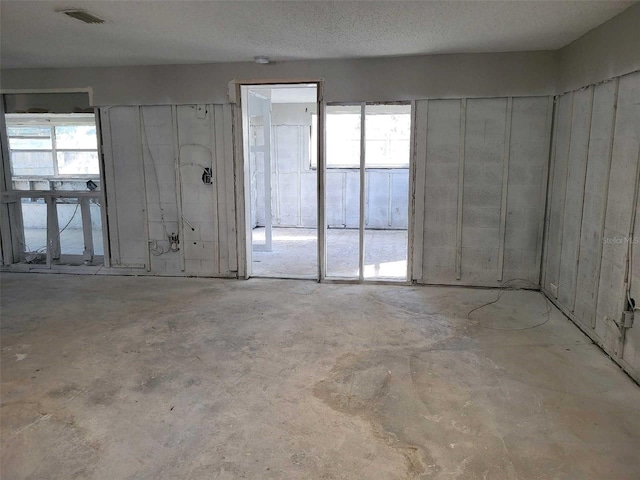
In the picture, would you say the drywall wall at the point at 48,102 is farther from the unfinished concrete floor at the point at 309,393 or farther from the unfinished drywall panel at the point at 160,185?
the unfinished concrete floor at the point at 309,393

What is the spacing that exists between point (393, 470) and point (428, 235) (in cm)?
343

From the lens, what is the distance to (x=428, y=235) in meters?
5.41

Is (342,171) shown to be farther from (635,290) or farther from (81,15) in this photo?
(635,290)

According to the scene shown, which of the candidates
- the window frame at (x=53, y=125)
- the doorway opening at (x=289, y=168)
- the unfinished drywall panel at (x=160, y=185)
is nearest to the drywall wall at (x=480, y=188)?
the unfinished drywall panel at (x=160, y=185)

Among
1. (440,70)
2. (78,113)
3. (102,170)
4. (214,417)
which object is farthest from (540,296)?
(78,113)

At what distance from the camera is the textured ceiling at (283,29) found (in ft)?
11.1

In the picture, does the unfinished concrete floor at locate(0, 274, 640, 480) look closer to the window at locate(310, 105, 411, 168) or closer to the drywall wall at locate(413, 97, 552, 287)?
the drywall wall at locate(413, 97, 552, 287)

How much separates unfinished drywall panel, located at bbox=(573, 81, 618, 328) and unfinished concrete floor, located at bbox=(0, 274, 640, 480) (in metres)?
0.34

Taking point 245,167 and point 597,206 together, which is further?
point 245,167

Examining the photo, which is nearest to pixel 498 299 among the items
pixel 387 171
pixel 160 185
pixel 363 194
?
pixel 363 194

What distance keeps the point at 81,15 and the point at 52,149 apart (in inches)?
120

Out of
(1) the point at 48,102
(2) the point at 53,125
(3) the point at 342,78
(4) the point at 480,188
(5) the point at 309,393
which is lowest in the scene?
(5) the point at 309,393

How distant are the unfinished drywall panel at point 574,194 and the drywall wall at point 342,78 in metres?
0.82

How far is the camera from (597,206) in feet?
12.5
